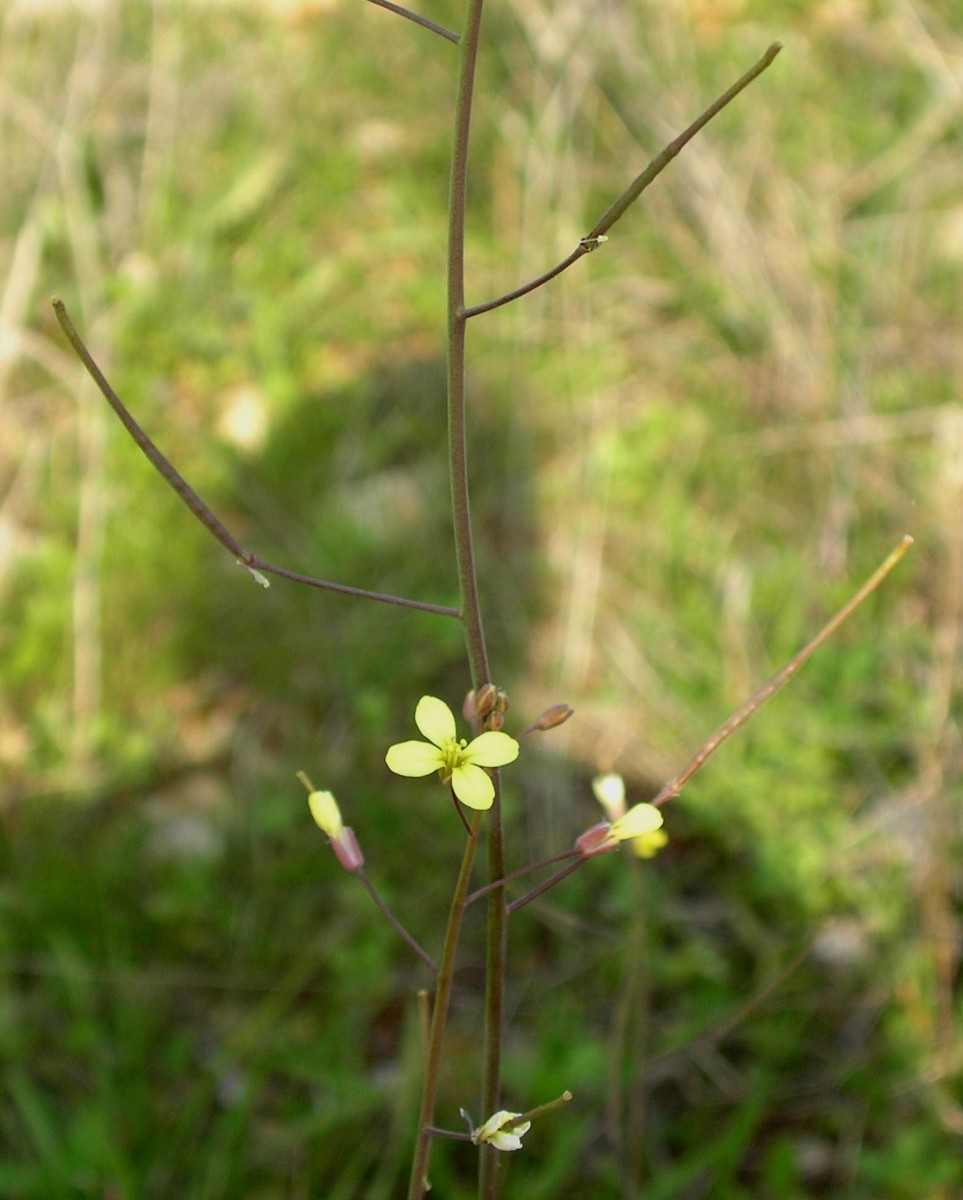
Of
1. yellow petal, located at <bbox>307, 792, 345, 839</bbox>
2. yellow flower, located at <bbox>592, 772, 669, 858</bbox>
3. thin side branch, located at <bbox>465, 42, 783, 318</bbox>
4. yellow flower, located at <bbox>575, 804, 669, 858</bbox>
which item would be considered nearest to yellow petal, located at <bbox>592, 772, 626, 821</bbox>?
yellow flower, located at <bbox>592, 772, 669, 858</bbox>

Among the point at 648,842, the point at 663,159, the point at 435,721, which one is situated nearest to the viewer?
the point at 663,159

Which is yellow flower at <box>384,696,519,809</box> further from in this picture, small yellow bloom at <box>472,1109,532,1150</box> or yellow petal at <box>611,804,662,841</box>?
small yellow bloom at <box>472,1109,532,1150</box>

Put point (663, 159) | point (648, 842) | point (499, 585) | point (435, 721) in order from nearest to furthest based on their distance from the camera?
point (663, 159) → point (435, 721) → point (648, 842) → point (499, 585)

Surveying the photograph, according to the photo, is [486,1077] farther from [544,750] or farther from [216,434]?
[216,434]

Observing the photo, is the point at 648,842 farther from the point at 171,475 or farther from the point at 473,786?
the point at 171,475

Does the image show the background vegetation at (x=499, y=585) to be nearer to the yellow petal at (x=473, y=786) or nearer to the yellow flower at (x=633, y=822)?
Answer: the yellow flower at (x=633, y=822)

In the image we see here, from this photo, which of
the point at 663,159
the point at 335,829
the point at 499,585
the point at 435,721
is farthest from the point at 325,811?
the point at 499,585
